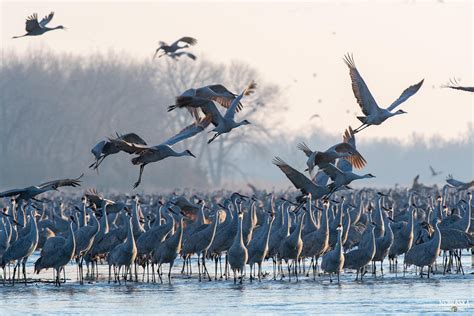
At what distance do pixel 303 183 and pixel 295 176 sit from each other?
518mm

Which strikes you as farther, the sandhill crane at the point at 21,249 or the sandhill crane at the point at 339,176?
the sandhill crane at the point at 21,249

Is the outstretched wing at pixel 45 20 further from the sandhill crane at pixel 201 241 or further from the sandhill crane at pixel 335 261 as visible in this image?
the sandhill crane at pixel 335 261

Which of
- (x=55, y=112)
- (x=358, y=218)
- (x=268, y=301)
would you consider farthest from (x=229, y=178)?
(x=268, y=301)

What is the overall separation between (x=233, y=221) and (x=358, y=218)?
446cm

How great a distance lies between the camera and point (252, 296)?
1838 cm

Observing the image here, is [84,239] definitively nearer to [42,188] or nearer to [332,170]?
[42,188]

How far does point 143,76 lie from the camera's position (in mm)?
76875

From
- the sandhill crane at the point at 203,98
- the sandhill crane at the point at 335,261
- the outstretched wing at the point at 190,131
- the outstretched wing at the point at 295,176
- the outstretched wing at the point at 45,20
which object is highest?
the outstretched wing at the point at 45,20

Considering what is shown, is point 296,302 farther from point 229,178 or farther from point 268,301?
point 229,178

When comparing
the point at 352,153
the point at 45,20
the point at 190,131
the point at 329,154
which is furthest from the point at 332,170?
the point at 45,20

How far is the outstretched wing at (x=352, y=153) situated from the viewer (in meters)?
18.8

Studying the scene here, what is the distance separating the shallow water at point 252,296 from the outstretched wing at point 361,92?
2.60 m

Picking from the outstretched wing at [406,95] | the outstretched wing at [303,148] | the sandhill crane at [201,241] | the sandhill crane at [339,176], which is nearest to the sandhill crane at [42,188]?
the sandhill crane at [201,241]

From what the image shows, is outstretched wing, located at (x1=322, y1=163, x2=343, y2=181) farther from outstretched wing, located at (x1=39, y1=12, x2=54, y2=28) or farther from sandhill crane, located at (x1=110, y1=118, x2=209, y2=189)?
outstretched wing, located at (x1=39, y1=12, x2=54, y2=28)
